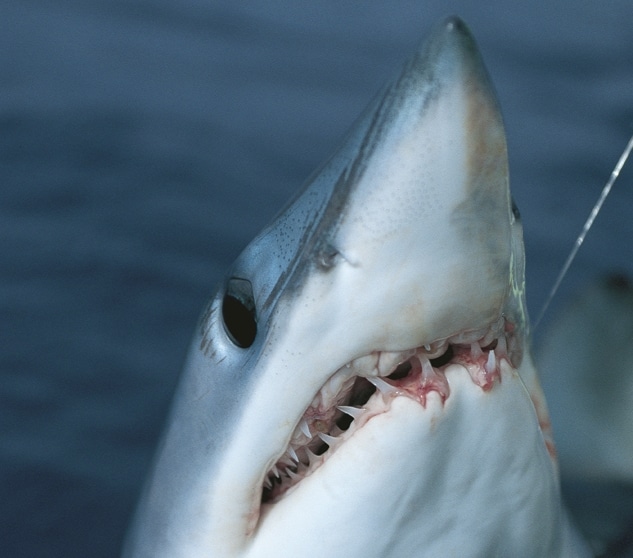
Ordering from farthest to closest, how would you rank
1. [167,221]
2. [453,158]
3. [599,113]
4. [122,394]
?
[599,113]
[167,221]
[122,394]
[453,158]

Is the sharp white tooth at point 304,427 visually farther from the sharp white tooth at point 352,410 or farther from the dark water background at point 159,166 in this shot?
the dark water background at point 159,166

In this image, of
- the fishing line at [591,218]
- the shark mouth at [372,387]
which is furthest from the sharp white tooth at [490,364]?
the fishing line at [591,218]

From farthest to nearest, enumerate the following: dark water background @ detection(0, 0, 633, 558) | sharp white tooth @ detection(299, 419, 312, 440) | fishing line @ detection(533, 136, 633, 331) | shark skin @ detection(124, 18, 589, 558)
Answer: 1. fishing line @ detection(533, 136, 633, 331)
2. dark water background @ detection(0, 0, 633, 558)
3. sharp white tooth @ detection(299, 419, 312, 440)
4. shark skin @ detection(124, 18, 589, 558)

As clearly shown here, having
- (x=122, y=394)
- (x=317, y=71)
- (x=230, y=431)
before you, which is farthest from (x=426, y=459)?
(x=317, y=71)

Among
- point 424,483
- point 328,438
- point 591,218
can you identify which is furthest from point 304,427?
point 591,218

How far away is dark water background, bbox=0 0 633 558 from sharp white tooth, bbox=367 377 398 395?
60.2 inches

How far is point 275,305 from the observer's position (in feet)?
3.94

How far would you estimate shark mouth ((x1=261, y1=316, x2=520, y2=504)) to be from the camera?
118 cm

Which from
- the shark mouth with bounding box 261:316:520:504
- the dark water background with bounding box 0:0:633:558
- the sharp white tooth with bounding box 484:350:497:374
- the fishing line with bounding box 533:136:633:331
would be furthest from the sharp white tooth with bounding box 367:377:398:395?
the fishing line with bounding box 533:136:633:331

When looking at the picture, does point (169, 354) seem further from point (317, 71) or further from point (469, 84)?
point (469, 84)

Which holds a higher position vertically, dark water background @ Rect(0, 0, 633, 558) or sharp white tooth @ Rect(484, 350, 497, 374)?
sharp white tooth @ Rect(484, 350, 497, 374)

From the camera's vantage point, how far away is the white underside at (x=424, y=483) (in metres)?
1.19

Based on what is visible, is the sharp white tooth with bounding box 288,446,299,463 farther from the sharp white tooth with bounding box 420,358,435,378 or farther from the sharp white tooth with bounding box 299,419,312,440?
the sharp white tooth with bounding box 420,358,435,378

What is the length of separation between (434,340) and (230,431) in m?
0.26
